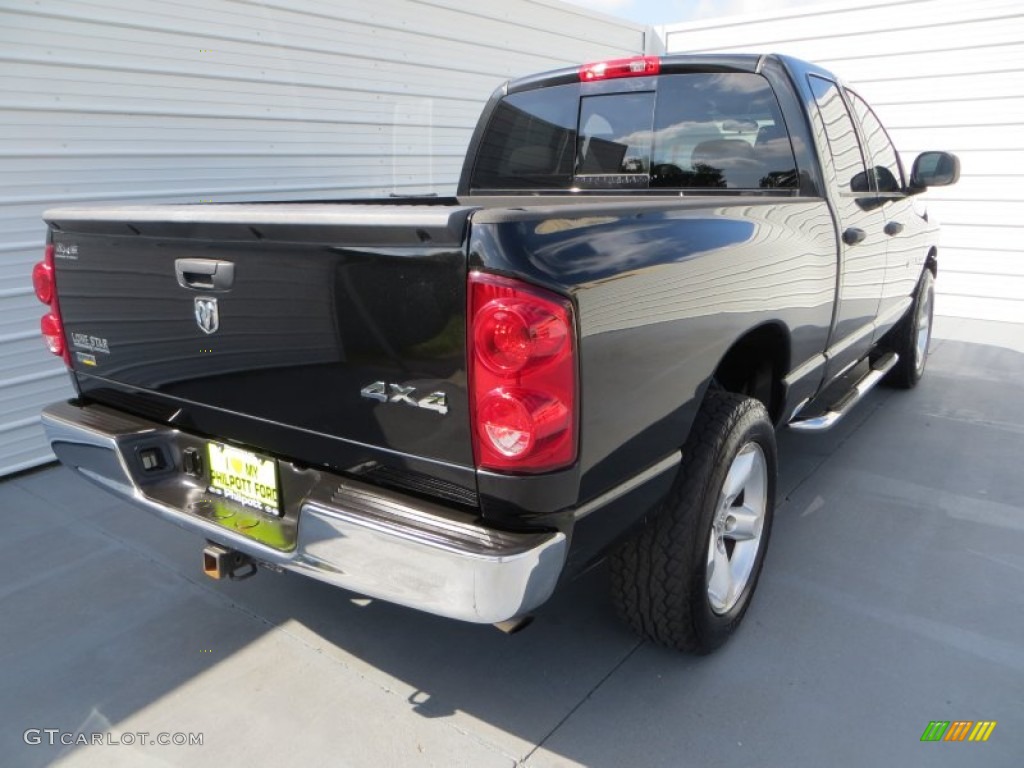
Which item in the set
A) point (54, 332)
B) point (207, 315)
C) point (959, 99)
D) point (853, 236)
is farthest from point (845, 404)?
point (959, 99)

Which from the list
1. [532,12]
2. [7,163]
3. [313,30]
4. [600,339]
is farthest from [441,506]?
[532,12]

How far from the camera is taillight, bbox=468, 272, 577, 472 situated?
153cm

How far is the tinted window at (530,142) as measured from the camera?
11.5ft

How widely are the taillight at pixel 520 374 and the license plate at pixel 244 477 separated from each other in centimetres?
70

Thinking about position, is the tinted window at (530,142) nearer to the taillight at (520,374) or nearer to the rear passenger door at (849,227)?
the rear passenger door at (849,227)

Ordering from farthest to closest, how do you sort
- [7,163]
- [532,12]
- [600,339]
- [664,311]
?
[532,12] < [7,163] < [664,311] < [600,339]

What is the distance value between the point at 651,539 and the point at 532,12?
21.2 feet

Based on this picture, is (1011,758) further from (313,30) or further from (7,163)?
(313,30)

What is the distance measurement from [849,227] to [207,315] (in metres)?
2.59

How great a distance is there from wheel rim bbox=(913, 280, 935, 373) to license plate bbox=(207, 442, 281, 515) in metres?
4.57

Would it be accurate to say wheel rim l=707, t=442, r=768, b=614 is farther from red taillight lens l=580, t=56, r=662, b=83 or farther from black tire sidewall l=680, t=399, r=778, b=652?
red taillight lens l=580, t=56, r=662, b=83

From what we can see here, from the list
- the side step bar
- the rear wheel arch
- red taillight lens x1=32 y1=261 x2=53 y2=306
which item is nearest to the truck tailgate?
red taillight lens x1=32 y1=261 x2=53 y2=306

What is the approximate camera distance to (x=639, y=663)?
243cm

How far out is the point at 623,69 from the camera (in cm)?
326
